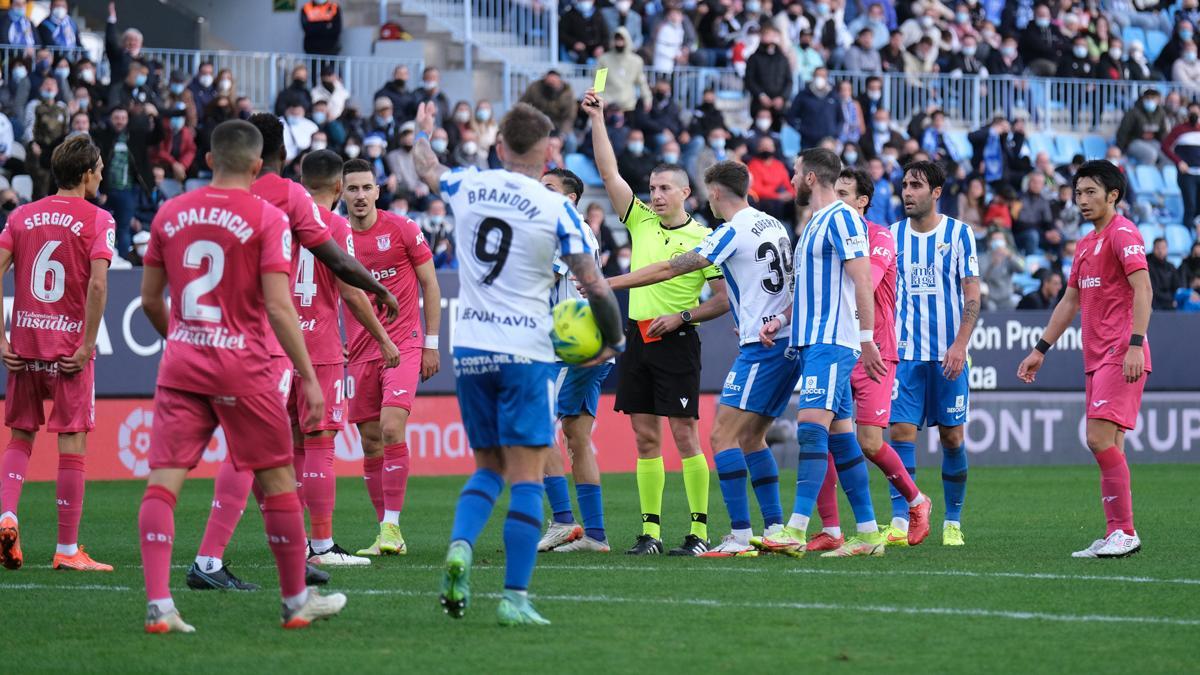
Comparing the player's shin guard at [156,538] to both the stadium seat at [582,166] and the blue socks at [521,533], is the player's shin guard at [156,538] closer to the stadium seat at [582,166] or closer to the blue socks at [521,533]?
the blue socks at [521,533]

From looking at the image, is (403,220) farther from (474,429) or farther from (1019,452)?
(1019,452)

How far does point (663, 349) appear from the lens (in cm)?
1124

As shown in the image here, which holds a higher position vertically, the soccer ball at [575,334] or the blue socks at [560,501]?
the soccer ball at [575,334]

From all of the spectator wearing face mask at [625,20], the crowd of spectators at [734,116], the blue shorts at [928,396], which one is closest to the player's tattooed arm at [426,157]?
the blue shorts at [928,396]

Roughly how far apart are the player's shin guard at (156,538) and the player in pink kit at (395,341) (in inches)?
137

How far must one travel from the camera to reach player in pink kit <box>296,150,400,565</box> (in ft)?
33.3

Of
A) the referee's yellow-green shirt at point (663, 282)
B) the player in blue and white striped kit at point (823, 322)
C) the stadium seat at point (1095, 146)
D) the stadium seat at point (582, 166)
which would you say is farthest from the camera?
the stadium seat at point (1095, 146)

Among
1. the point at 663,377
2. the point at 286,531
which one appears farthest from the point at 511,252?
the point at 663,377

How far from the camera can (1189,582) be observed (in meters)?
9.20

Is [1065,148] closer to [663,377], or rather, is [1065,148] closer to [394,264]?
[663,377]

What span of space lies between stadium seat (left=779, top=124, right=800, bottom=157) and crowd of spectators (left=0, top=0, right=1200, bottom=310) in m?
0.13

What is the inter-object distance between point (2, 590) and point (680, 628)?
373 centimetres

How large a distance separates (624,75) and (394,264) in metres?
15.2

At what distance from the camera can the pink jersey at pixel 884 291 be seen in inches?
460
